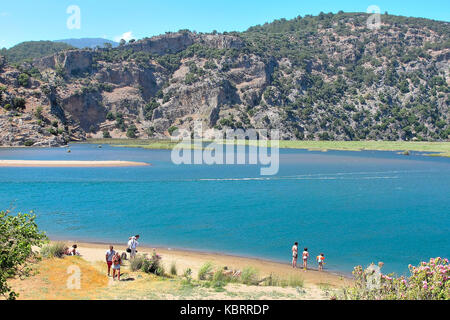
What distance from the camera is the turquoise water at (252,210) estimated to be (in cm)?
2798

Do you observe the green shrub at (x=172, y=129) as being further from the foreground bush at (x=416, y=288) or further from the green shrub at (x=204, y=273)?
the foreground bush at (x=416, y=288)

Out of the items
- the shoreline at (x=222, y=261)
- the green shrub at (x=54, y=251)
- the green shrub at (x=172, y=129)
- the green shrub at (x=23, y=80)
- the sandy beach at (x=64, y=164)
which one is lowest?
the shoreline at (x=222, y=261)


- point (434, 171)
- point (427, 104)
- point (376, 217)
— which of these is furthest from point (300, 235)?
point (427, 104)

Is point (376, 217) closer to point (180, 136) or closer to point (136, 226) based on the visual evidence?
point (136, 226)

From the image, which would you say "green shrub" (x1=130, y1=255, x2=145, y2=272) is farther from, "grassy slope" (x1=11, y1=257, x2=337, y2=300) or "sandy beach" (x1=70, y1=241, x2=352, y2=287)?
"sandy beach" (x1=70, y1=241, x2=352, y2=287)

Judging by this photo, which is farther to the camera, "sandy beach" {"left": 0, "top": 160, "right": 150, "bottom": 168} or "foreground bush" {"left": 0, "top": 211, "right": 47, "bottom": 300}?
"sandy beach" {"left": 0, "top": 160, "right": 150, "bottom": 168}

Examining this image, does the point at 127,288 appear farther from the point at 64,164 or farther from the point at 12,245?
the point at 64,164

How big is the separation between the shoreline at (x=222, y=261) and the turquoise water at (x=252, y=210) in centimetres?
114

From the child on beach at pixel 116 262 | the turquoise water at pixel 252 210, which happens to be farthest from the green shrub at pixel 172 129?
the child on beach at pixel 116 262

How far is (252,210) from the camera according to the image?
39.4 meters

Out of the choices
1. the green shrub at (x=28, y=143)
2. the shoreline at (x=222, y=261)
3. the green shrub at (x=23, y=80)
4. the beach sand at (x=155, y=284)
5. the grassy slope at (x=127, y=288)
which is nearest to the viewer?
the grassy slope at (x=127, y=288)

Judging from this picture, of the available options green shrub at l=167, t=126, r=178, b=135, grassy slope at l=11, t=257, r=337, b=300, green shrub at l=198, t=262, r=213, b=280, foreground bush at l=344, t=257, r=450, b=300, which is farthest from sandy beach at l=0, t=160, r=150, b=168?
green shrub at l=167, t=126, r=178, b=135

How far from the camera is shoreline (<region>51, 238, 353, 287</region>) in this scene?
2144 centimetres

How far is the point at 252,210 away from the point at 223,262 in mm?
15946
